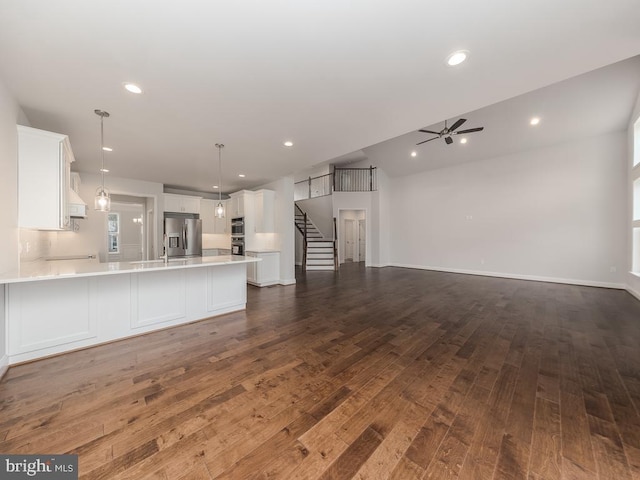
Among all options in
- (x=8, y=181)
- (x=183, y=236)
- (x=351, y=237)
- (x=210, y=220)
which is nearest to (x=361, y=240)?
(x=351, y=237)

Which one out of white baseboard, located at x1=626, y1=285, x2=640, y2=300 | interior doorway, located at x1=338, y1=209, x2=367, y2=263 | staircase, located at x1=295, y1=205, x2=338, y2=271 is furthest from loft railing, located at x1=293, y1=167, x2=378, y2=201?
white baseboard, located at x1=626, y1=285, x2=640, y2=300

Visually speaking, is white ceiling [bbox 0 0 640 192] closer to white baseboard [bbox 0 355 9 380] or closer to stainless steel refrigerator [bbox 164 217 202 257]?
white baseboard [bbox 0 355 9 380]

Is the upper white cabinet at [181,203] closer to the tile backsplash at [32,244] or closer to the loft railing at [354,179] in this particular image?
the tile backsplash at [32,244]

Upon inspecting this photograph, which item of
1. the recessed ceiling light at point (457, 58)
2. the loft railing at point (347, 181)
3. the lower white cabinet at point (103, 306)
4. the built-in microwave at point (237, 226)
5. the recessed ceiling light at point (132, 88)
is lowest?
the lower white cabinet at point (103, 306)

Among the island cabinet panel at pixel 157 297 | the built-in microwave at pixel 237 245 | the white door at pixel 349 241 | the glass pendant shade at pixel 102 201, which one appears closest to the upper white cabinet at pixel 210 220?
the built-in microwave at pixel 237 245

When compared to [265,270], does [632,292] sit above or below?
below

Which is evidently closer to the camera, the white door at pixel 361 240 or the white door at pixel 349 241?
the white door at pixel 349 241

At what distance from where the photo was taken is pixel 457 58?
6.85 feet

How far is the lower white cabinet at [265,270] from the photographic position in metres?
6.10

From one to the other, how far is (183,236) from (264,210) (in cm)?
236

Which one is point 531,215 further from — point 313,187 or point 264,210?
point 313,187

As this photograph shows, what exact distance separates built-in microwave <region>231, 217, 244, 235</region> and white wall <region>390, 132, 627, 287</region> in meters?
5.92

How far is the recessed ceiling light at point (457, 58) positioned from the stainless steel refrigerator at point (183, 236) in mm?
6767

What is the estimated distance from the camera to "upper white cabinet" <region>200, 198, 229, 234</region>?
773cm
